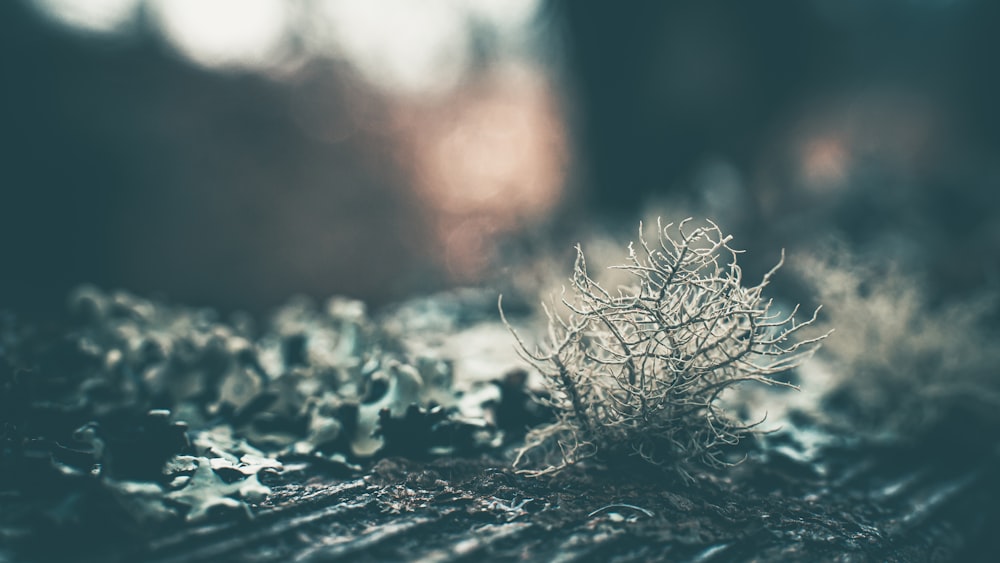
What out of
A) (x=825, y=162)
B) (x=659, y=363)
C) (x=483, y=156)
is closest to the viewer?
(x=659, y=363)

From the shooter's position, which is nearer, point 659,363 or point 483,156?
point 659,363

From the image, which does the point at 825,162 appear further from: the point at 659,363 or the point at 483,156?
the point at 659,363

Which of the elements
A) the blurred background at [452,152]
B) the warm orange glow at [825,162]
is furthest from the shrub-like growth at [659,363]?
the warm orange glow at [825,162]

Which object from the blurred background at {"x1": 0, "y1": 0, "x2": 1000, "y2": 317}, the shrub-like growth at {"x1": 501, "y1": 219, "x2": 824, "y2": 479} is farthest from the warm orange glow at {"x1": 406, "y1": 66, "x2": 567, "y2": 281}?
the shrub-like growth at {"x1": 501, "y1": 219, "x2": 824, "y2": 479}

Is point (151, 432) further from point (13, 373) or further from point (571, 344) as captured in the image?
point (571, 344)

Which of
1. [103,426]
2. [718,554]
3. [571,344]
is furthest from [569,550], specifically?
[103,426]

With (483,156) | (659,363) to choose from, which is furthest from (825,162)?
(659,363)

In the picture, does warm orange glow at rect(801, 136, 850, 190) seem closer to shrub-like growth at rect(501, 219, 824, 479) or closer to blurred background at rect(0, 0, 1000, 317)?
blurred background at rect(0, 0, 1000, 317)

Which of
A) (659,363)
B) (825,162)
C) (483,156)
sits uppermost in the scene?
(483,156)

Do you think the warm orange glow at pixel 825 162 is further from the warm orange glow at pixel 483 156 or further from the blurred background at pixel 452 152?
the warm orange glow at pixel 483 156
